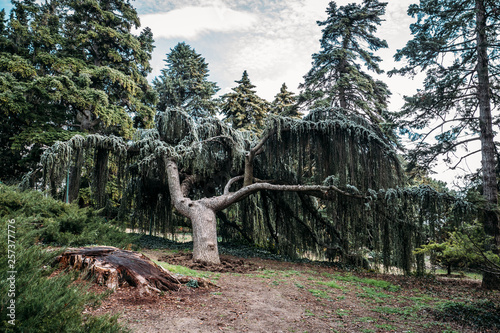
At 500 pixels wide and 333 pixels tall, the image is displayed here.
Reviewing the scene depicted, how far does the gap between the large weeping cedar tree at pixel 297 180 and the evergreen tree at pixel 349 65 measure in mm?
6076

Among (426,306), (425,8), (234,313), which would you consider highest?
(425,8)

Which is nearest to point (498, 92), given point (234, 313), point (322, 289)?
point (322, 289)

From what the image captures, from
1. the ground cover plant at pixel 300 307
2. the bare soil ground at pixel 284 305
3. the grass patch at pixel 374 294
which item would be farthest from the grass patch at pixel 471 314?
the grass patch at pixel 374 294

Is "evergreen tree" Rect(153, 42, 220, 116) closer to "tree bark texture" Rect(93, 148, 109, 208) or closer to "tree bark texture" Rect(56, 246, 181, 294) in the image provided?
"tree bark texture" Rect(93, 148, 109, 208)

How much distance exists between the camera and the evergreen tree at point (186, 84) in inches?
906

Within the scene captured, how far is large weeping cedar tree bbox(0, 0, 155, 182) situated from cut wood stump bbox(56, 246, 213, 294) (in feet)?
29.5

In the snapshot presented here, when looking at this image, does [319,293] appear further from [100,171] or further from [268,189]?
[100,171]

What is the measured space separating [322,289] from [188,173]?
6146mm

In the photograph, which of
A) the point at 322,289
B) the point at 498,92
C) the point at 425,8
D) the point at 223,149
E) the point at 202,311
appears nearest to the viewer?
the point at 202,311

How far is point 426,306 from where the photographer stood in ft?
16.1

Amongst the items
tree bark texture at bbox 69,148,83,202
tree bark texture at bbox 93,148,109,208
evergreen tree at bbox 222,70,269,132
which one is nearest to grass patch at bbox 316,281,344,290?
tree bark texture at bbox 93,148,109,208

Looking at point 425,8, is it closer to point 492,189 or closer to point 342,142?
point 342,142

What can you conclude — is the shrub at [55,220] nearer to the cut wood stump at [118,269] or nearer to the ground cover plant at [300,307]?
the cut wood stump at [118,269]

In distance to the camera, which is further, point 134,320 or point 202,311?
point 202,311
